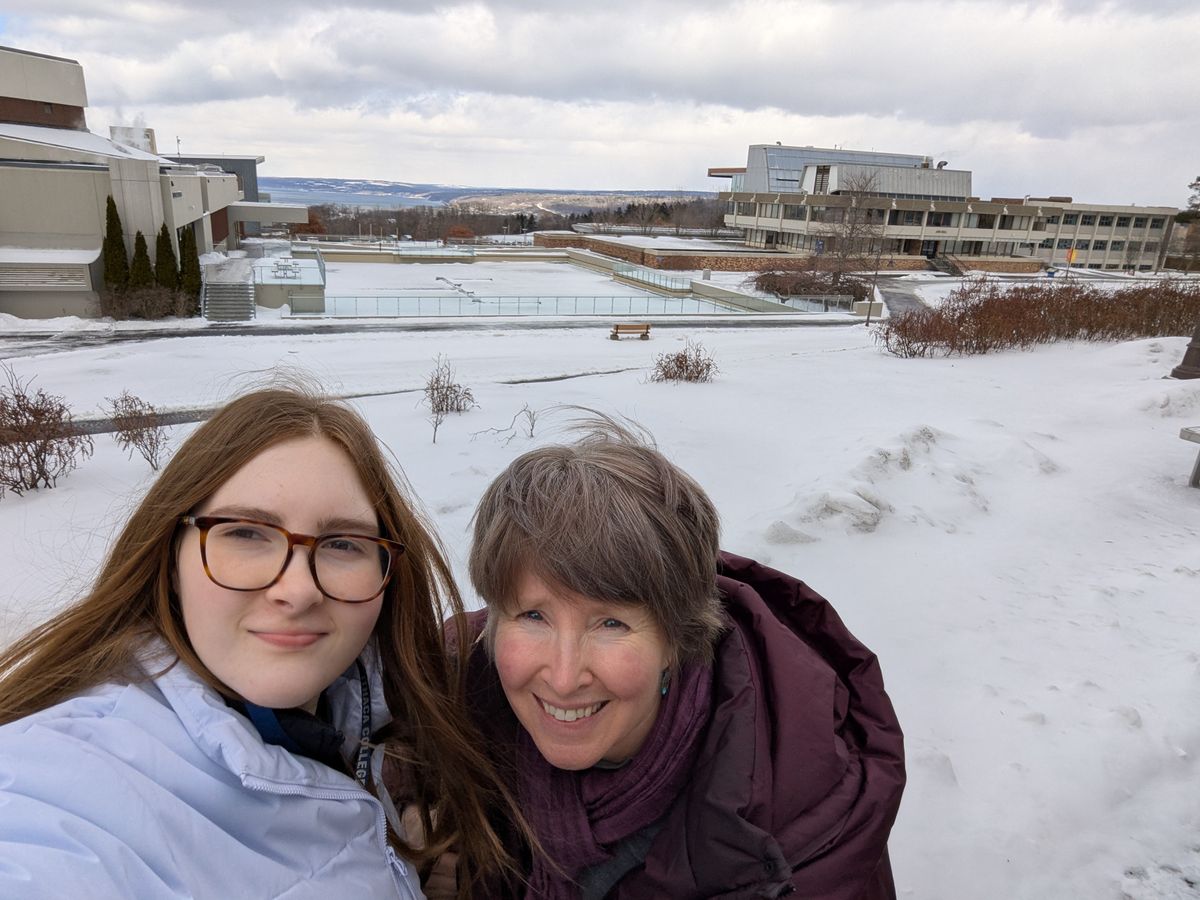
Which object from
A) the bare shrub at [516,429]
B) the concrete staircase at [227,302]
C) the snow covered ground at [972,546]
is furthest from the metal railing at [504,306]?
the bare shrub at [516,429]

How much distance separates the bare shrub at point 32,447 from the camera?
8.23 m

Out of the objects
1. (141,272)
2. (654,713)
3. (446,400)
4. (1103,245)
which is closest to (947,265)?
(1103,245)

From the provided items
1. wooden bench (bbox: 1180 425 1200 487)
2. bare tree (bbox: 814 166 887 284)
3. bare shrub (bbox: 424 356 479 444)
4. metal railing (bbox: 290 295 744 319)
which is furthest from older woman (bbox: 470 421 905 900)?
bare tree (bbox: 814 166 887 284)

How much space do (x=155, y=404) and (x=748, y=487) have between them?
1279 cm

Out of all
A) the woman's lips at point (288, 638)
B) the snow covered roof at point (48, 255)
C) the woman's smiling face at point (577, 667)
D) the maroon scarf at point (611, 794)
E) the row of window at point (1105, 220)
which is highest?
the row of window at point (1105, 220)

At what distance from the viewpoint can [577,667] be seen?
1675 mm

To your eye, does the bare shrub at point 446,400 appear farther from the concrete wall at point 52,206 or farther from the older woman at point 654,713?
the concrete wall at point 52,206

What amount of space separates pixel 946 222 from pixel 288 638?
75.0 m

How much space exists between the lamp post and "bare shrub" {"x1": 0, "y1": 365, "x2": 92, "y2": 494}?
58.7ft

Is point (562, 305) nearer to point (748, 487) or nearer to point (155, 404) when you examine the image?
point (155, 404)

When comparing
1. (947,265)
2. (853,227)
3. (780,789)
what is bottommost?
(947,265)

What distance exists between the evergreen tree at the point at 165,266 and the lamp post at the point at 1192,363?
1269 inches

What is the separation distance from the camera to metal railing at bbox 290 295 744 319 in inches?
1225

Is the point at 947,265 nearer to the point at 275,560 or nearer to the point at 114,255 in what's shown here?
the point at 114,255
